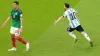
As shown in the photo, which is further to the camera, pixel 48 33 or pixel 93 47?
pixel 48 33

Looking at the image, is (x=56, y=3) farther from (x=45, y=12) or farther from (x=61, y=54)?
(x=61, y=54)

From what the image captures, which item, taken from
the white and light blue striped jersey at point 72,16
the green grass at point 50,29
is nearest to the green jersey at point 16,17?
the green grass at point 50,29

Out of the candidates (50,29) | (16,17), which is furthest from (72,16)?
(50,29)

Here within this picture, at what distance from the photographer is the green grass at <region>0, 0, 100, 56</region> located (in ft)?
57.4

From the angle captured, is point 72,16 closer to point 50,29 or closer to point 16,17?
Answer: point 16,17

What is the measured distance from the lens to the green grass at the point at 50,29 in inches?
689

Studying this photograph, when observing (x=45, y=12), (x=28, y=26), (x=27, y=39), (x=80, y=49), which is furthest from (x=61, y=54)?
(x=45, y=12)

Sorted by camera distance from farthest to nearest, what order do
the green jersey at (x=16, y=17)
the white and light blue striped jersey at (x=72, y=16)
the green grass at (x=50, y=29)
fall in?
the green grass at (x=50, y=29), the white and light blue striped jersey at (x=72, y=16), the green jersey at (x=16, y=17)

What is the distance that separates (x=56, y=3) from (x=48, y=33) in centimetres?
421

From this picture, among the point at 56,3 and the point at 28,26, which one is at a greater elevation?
the point at 56,3

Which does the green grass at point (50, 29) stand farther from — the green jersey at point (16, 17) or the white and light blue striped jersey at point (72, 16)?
the green jersey at point (16, 17)

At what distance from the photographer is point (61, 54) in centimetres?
1709

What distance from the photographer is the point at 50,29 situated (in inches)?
792

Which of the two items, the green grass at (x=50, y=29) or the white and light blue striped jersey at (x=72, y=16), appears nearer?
the white and light blue striped jersey at (x=72, y=16)
